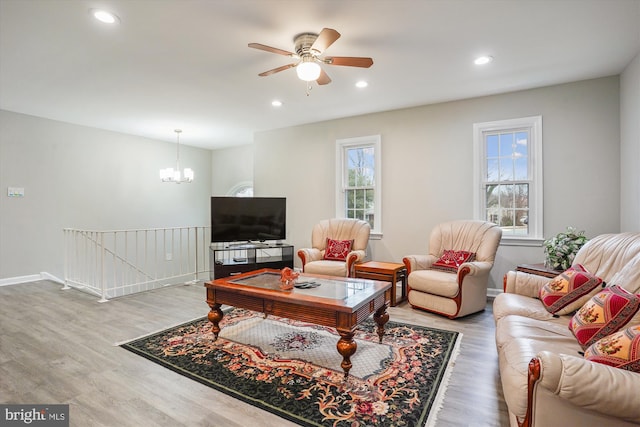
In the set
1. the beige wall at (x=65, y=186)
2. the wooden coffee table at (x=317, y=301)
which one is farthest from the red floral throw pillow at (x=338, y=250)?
the beige wall at (x=65, y=186)

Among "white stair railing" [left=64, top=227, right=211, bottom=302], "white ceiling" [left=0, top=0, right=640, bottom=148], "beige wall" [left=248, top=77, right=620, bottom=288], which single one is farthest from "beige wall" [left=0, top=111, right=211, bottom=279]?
"beige wall" [left=248, top=77, right=620, bottom=288]

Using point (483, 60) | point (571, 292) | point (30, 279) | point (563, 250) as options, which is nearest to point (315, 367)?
point (571, 292)

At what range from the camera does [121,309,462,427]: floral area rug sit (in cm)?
190

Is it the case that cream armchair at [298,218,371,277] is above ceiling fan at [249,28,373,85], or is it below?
below

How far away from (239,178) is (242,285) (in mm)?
5082

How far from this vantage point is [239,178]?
24.7 ft

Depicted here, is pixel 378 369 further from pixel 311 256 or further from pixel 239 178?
pixel 239 178

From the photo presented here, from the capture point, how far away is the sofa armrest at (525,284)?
2699mm

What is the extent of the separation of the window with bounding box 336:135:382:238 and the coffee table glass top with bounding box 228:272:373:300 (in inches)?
87.7

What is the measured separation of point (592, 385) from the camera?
120 centimetres

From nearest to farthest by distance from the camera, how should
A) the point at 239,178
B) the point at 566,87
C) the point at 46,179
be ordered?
the point at 566,87
the point at 46,179
the point at 239,178

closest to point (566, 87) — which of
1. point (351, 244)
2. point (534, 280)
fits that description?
point (534, 280)

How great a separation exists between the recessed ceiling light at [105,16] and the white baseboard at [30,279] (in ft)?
14.4

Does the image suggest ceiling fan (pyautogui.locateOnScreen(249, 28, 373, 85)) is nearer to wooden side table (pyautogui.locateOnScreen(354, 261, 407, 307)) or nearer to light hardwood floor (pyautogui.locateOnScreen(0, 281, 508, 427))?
wooden side table (pyautogui.locateOnScreen(354, 261, 407, 307))
